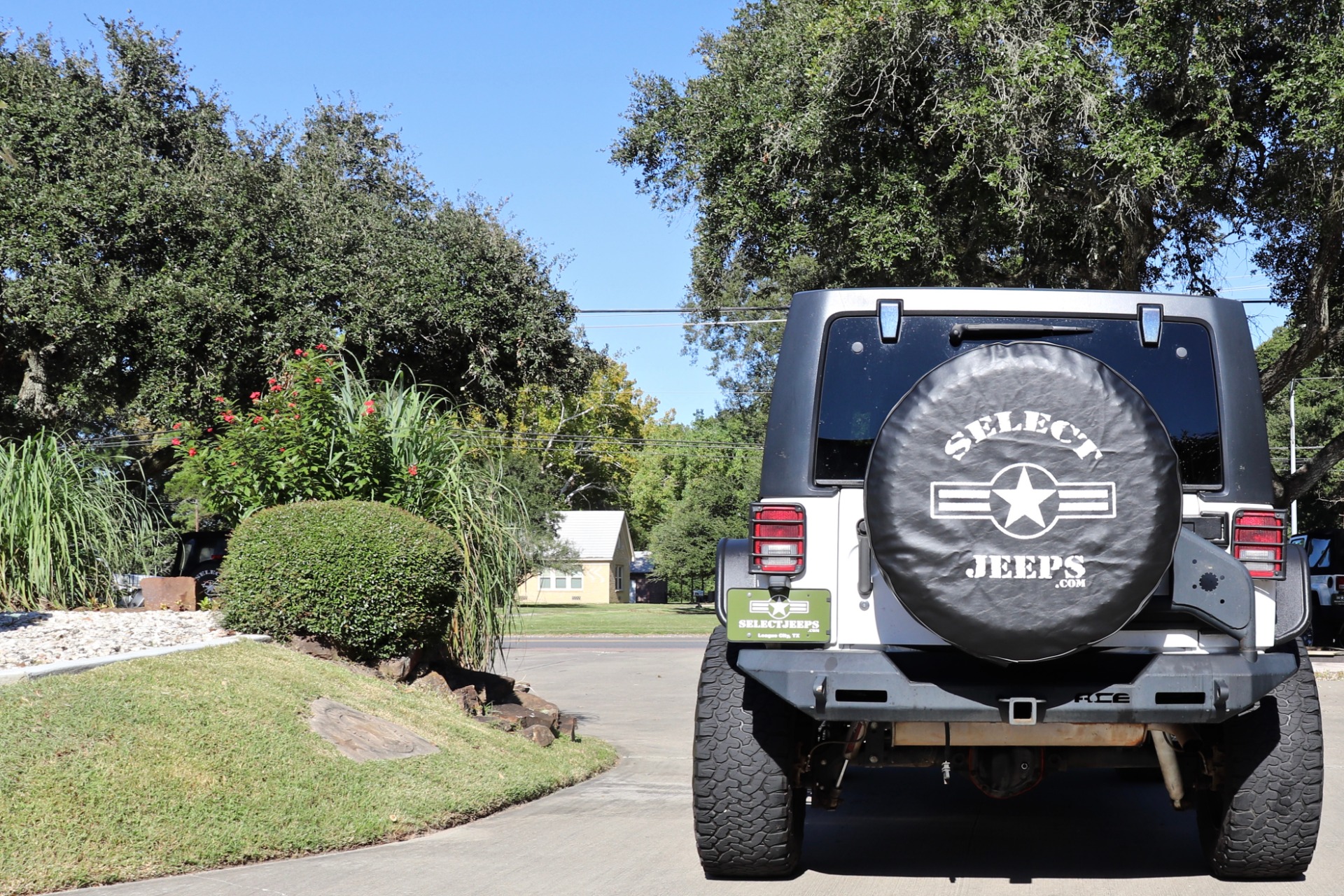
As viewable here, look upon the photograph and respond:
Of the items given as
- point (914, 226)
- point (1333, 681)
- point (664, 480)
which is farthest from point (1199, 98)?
point (664, 480)

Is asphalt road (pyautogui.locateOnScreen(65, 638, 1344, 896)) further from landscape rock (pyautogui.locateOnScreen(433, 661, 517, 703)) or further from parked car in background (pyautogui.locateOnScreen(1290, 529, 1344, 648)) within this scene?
parked car in background (pyautogui.locateOnScreen(1290, 529, 1344, 648))

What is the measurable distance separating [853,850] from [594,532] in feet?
207

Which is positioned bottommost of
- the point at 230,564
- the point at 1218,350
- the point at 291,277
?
the point at 230,564

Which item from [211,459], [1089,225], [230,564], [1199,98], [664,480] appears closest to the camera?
[230,564]

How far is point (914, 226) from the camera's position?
50.4 ft

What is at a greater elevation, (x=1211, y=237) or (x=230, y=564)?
(x=1211, y=237)

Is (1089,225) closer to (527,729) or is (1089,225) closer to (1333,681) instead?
(1333,681)

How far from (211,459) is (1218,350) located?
7.81 meters

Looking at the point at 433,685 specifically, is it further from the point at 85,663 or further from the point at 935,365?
the point at 935,365

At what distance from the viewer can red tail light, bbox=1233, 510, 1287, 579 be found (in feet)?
15.1

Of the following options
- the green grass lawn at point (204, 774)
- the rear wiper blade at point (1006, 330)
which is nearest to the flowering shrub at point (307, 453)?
the green grass lawn at point (204, 774)

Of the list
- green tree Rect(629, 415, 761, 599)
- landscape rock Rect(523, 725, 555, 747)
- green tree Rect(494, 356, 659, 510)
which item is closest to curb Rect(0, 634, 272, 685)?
landscape rock Rect(523, 725, 555, 747)

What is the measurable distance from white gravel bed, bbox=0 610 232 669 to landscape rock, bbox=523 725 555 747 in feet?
7.33

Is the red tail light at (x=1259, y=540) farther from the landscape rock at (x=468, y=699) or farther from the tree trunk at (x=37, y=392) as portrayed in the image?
the tree trunk at (x=37, y=392)
